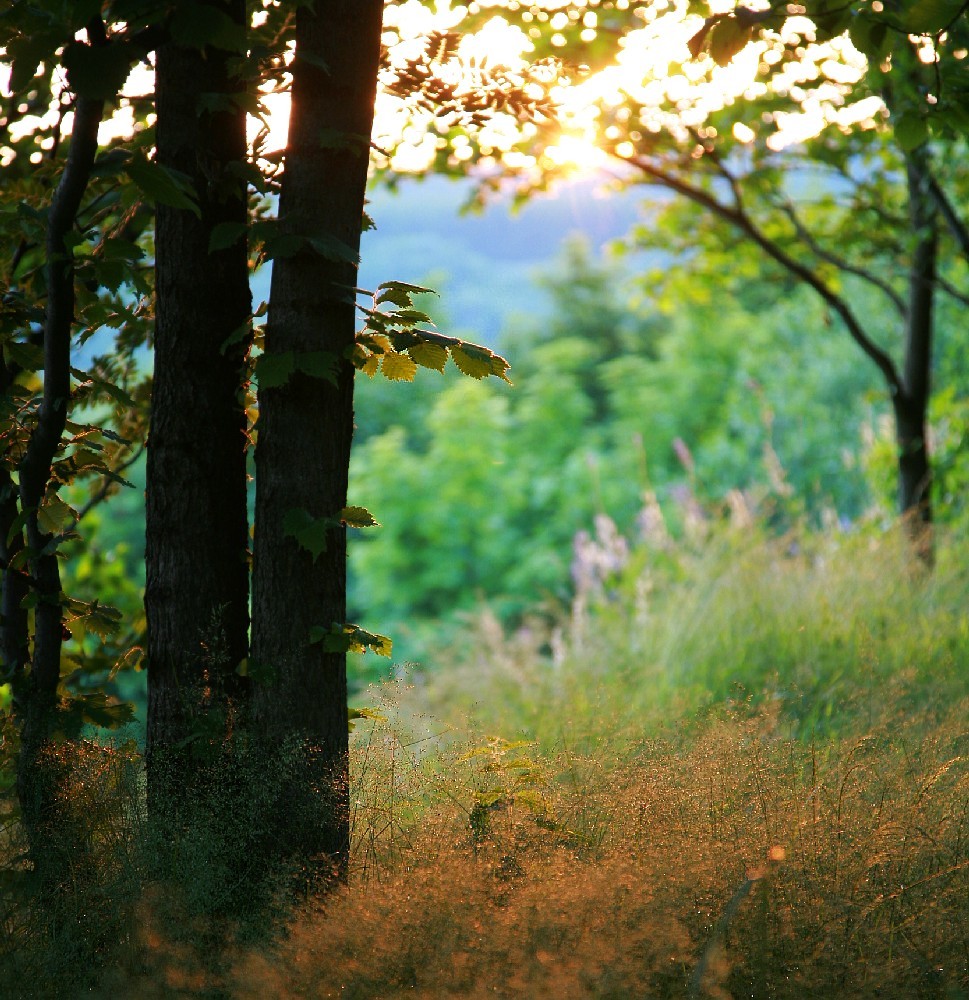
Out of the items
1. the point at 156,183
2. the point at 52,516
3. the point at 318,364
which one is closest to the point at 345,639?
the point at 318,364

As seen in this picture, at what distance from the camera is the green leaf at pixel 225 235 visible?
258 cm

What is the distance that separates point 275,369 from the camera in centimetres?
247

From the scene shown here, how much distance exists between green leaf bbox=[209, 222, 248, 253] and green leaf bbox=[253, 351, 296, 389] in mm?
296

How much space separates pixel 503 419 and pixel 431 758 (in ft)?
63.8

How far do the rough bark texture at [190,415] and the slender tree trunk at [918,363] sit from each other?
558cm

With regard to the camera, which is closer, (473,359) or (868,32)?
(473,359)

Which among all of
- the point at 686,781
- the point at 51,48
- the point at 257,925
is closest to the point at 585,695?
the point at 686,781

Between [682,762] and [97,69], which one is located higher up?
[97,69]

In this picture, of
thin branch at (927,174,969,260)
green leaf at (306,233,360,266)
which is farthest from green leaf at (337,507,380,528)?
thin branch at (927,174,969,260)

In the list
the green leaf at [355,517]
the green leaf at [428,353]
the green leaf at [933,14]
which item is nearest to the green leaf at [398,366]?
the green leaf at [428,353]

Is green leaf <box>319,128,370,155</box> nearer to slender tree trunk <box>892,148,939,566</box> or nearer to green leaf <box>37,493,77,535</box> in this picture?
green leaf <box>37,493,77,535</box>

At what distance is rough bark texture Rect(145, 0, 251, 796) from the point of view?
2701mm

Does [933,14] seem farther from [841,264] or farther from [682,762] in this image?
[841,264]

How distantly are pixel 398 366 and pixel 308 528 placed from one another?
0.48 m
